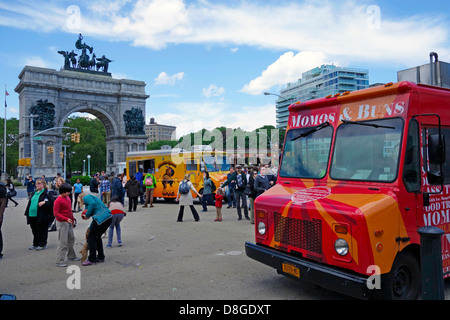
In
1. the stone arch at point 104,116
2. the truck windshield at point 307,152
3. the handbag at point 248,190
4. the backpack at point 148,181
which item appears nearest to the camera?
the truck windshield at point 307,152

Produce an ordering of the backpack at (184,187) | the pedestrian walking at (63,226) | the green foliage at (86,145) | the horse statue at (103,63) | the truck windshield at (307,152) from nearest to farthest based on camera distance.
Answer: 1. the truck windshield at (307,152)
2. the pedestrian walking at (63,226)
3. the backpack at (184,187)
4. the horse statue at (103,63)
5. the green foliage at (86,145)

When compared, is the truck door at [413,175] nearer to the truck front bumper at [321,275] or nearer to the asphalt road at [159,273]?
the truck front bumper at [321,275]

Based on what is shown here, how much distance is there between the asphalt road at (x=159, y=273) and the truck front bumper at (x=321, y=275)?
2.02 feet

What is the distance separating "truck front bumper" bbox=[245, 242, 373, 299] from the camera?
13.6 ft

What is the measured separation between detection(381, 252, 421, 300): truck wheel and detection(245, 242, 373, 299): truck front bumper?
1.12 ft

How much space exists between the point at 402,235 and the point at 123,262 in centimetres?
549

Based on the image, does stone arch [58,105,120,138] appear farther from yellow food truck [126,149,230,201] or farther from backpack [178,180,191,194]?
backpack [178,180,191,194]

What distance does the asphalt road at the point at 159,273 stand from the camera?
5.55 m

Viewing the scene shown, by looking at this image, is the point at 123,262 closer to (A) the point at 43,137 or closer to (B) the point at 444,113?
(B) the point at 444,113

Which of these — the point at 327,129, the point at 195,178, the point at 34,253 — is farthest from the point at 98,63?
the point at 327,129

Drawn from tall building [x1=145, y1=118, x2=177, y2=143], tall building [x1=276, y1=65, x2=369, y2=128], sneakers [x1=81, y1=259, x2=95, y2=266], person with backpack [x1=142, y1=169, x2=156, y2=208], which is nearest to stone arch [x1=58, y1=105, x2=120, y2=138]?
person with backpack [x1=142, y1=169, x2=156, y2=208]
